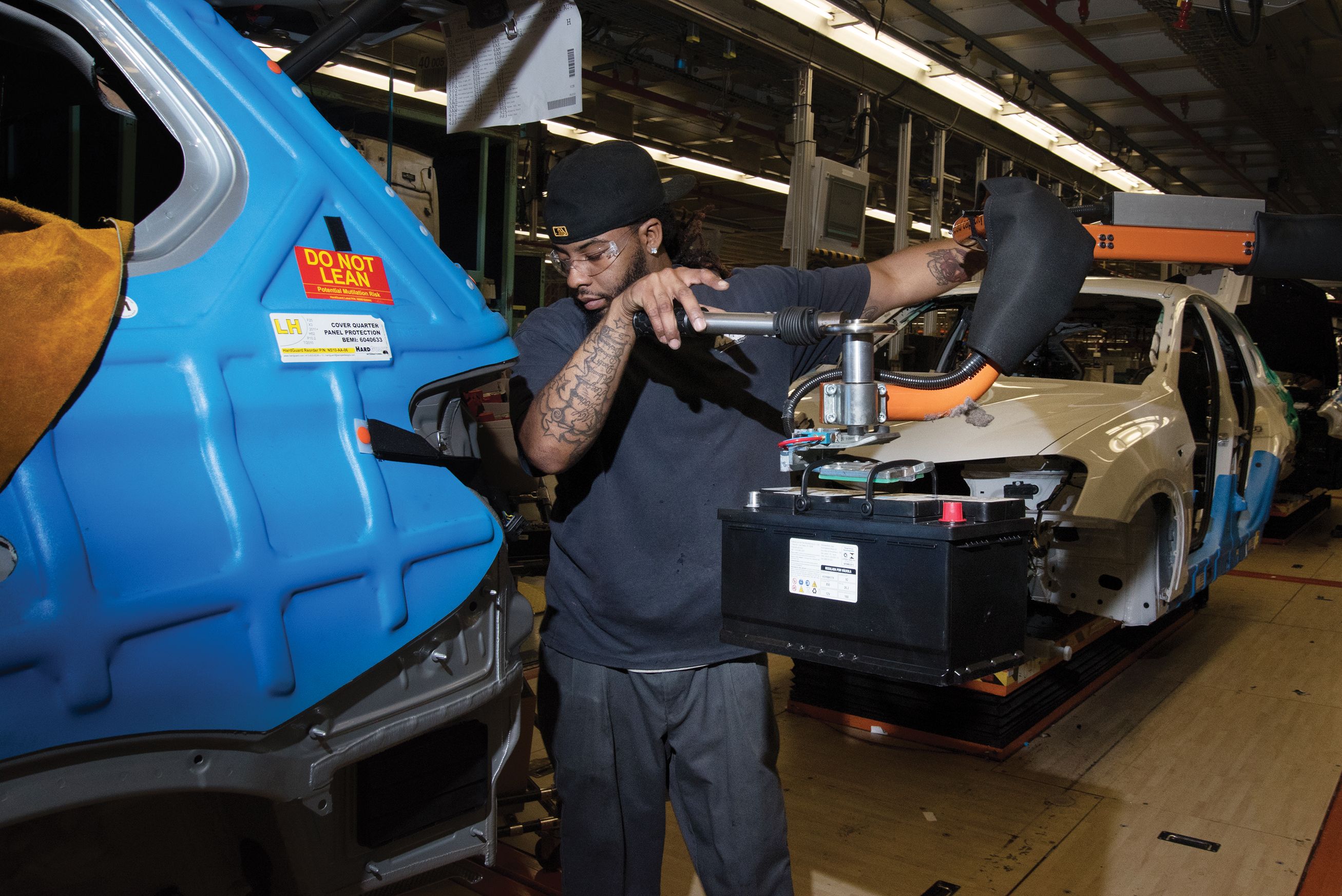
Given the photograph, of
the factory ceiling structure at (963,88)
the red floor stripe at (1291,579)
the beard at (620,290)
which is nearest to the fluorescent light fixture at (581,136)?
the factory ceiling structure at (963,88)

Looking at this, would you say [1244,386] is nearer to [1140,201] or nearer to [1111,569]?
[1111,569]

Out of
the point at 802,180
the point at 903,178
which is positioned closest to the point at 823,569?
the point at 802,180

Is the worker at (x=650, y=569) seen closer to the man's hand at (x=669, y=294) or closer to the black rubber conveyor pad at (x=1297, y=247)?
the man's hand at (x=669, y=294)

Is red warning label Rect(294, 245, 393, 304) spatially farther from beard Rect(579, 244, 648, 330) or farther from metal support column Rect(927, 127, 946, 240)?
metal support column Rect(927, 127, 946, 240)

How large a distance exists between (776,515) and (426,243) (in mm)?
739

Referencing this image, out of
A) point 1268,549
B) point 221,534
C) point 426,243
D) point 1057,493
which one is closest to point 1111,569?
point 1057,493

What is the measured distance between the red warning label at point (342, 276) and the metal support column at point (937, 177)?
762 cm

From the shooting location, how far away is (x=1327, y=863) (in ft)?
9.54

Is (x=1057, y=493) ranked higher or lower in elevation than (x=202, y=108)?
lower

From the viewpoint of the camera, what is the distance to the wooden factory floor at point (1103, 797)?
113 inches

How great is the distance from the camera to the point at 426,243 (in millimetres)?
1606

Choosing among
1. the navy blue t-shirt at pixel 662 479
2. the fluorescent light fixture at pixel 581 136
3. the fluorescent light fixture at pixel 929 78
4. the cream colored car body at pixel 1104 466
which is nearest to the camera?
the navy blue t-shirt at pixel 662 479

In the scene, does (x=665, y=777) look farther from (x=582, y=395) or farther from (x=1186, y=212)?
(x=1186, y=212)

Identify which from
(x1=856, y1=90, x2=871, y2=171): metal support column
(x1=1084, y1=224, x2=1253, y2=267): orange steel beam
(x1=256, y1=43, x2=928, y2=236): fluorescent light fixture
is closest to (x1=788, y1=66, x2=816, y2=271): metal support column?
(x1=256, y1=43, x2=928, y2=236): fluorescent light fixture
